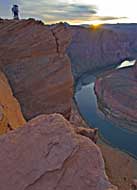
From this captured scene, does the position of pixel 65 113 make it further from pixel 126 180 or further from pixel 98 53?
pixel 98 53

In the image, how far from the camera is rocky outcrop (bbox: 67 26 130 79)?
71.6 metres

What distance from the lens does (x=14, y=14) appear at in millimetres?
22281

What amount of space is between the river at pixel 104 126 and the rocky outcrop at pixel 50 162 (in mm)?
19802

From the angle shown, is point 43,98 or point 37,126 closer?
point 37,126

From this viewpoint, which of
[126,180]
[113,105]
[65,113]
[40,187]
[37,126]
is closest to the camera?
[40,187]

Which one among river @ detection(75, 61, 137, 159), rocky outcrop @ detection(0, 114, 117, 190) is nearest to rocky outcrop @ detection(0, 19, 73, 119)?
river @ detection(75, 61, 137, 159)

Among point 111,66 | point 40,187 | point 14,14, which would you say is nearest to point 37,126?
point 40,187

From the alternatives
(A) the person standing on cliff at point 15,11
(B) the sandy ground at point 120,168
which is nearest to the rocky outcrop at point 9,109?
(B) the sandy ground at point 120,168

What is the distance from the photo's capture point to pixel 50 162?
4066 millimetres

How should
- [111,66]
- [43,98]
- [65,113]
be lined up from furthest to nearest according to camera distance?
1. [111,66]
2. [65,113]
3. [43,98]

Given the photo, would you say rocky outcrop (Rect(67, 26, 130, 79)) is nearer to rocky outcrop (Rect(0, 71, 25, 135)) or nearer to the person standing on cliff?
the person standing on cliff

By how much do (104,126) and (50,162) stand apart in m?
27.1

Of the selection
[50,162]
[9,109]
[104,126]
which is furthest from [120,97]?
[50,162]

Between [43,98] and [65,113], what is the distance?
2121 millimetres
